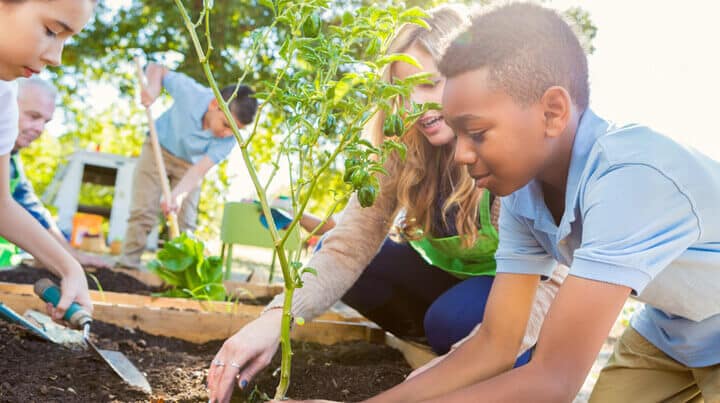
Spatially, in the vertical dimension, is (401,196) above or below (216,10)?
below

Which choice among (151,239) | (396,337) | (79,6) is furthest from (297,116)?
(151,239)

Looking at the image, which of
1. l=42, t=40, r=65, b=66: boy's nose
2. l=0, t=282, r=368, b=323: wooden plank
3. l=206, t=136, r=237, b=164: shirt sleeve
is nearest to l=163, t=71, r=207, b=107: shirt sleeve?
l=206, t=136, r=237, b=164: shirt sleeve

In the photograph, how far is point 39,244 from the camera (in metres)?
1.97

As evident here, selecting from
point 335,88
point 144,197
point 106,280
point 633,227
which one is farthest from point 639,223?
point 144,197

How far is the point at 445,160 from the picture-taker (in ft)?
7.41

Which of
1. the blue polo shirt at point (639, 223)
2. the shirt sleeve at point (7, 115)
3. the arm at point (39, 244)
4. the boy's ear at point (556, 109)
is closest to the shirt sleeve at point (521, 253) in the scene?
the blue polo shirt at point (639, 223)

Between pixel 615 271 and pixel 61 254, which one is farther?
Result: pixel 61 254

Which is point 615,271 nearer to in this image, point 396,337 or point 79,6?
point 79,6

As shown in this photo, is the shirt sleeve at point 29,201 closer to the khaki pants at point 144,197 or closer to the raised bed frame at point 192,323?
the raised bed frame at point 192,323

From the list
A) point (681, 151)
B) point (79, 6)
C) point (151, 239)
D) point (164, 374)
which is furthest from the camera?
point (151, 239)

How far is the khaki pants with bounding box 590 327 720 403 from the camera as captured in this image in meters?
1.91

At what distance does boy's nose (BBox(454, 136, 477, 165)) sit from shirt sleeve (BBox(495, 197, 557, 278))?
14.1 inches

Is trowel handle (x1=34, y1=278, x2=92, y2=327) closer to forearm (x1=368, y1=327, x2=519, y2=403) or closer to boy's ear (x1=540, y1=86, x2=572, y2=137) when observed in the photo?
forearm (x1=368, y1=327, x2=519, y2=403)

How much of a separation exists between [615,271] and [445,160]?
113cm
